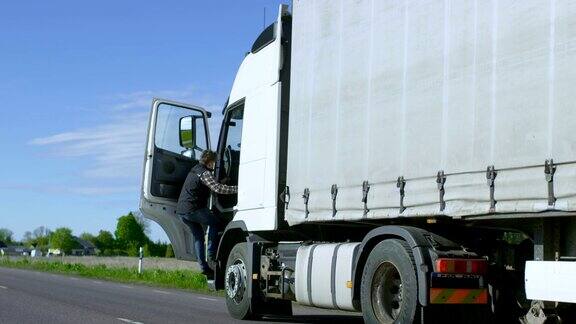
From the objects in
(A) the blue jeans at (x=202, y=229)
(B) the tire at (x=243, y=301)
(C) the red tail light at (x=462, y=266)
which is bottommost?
(B) the tire at (x=243, y=301)

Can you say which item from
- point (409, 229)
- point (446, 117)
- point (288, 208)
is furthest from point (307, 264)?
point (446, 117)

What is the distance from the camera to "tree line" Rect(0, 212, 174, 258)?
11562cm

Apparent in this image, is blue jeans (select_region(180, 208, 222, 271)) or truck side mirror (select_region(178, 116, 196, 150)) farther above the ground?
truck side mirror (select_region(178, 116, 196, 150))

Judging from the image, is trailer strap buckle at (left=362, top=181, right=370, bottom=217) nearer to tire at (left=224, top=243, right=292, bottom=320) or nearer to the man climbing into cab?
tire at (left=224, top=243, right=292, bottom=320)

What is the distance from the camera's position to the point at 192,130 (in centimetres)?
1268

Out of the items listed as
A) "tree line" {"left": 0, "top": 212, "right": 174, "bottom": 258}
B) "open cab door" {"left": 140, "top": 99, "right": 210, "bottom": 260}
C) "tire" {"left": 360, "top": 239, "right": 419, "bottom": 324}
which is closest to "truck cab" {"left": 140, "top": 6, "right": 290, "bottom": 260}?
"open cab door" {"left": 140, "top": 99, "right": 210, "bottom": 260}

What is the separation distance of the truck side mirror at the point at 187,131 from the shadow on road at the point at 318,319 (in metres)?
2.71

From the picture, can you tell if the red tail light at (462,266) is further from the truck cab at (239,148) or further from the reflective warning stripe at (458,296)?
the truck cab at (239,148)

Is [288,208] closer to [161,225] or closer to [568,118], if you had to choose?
[161,225]

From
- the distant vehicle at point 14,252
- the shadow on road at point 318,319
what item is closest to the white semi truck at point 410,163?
the shadow on road at point 318,319

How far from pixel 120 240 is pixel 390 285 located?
5201 inches

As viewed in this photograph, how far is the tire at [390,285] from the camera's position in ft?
25.6

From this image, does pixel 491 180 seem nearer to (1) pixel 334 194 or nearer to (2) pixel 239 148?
(1) pixel 334 194

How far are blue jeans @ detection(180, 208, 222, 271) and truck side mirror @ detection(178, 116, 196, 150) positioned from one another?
997mm
